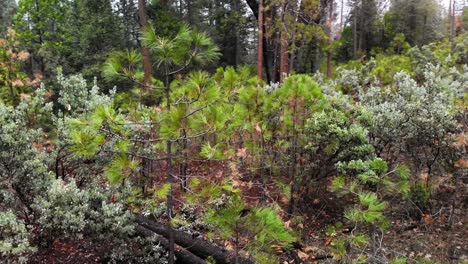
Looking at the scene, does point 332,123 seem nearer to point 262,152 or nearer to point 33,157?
point 262,152

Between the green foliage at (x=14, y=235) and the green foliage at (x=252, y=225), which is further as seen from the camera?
the green foliage at (x=14, y=235)

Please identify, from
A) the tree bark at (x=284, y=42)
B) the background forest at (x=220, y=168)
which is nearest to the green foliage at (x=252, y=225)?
the background forest at (x=220, y=168)

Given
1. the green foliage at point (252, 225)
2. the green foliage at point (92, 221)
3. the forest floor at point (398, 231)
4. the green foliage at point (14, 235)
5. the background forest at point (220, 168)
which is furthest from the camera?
the forest floor at point (398, 231)

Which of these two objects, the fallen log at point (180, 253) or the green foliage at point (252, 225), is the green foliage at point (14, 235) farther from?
the green foliage at point (252, 225)

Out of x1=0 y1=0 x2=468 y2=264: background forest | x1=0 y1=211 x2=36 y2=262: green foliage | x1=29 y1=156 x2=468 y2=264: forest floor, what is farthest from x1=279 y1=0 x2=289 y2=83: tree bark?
x1=0 y1=211 x2=36 y2=262: green foliage

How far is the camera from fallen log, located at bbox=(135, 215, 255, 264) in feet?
14.5

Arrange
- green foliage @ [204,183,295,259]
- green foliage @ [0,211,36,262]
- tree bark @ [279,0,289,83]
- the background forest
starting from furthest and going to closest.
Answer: tree bark @ [279,0,289,83] < green foliage @ [0,211,36,262] < the background forest < green foliage @ [204,183,295,259]

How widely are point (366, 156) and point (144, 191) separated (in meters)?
3.06

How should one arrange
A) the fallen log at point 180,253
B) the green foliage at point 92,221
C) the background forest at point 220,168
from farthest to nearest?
1. the fallen log at point 180,253
2. the green foliage at point 92,221
3. the background forest at point 220,168

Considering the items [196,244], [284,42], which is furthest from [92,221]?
[284,42]

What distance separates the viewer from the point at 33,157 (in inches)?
167

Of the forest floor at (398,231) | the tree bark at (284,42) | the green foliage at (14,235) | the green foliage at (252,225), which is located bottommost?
the forest floor at (398,231)

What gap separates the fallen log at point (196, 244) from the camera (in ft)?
14.5

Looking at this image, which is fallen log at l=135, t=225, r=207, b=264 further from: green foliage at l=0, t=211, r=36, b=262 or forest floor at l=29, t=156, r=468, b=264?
green foliage at l=0, t=211, r=36, b=262
